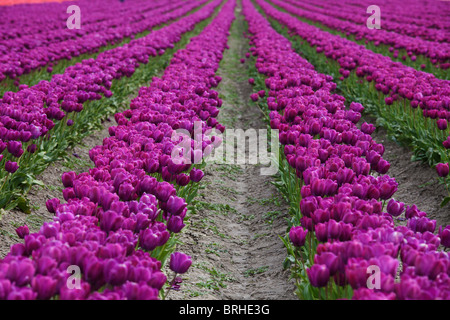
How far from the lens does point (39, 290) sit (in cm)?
194

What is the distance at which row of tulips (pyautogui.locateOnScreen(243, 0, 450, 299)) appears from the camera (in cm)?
210

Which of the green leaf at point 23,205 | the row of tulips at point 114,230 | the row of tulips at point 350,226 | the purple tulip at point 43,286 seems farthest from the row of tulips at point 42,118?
the row of tulips at point 350,226

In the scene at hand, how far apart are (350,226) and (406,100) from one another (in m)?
5.57

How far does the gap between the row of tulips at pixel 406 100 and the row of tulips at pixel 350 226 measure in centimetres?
103

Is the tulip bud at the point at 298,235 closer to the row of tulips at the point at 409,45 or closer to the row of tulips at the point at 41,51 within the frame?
the row of tulips at the point at 41,51

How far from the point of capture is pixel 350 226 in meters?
2.51

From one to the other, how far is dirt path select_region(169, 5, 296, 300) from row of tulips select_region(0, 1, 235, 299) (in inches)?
22.2

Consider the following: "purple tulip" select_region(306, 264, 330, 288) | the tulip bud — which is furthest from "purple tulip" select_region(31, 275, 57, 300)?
the tulip bud

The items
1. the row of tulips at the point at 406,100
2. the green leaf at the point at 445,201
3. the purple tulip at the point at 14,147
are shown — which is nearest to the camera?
the purple tulip at the point at 14,147

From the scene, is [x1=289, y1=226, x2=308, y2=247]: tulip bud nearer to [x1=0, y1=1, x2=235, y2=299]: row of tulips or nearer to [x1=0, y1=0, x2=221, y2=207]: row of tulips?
[x1=0, y1=1, x2=235, y2=299]: row of tulips

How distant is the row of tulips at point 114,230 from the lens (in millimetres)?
2020
